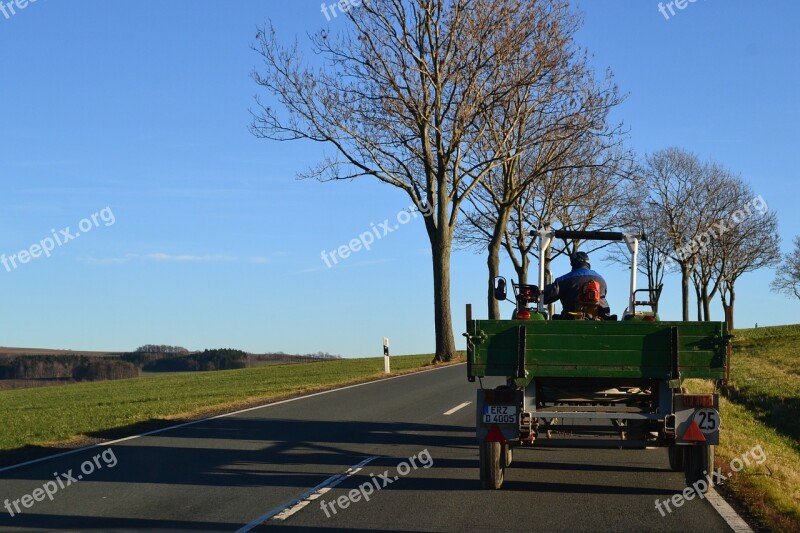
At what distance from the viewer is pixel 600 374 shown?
8.51 m

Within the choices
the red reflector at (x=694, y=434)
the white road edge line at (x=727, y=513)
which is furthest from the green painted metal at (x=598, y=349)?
the white road edge line at (x=727, y=513)

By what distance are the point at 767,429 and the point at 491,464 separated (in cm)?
817

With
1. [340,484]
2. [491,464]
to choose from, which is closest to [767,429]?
[491,464]

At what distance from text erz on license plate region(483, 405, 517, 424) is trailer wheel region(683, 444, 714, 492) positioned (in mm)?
1747

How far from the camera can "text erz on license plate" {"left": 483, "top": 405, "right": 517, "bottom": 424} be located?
8.55m

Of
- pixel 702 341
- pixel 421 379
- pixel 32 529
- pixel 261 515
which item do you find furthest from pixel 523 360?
pixel 421 379

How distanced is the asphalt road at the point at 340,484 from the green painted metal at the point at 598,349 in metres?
1.17

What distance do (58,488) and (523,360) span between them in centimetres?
477

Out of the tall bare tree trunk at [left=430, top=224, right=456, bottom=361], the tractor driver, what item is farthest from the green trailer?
the tall bare tree trunk at [left=430, top=224, right=456, bottom=361]

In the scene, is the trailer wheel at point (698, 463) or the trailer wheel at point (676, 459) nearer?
the trailer wheel at point (698, 463)

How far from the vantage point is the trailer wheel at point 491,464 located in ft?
28.2

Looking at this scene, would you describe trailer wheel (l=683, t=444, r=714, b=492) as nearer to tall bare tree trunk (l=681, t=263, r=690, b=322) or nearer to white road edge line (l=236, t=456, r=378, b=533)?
white road edge line (l=236, t=456, r=378, b=533)

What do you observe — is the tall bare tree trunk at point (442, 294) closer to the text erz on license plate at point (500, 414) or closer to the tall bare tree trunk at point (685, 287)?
the text erz on license plate at point (500, 414)

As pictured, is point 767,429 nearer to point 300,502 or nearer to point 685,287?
point 300,502
